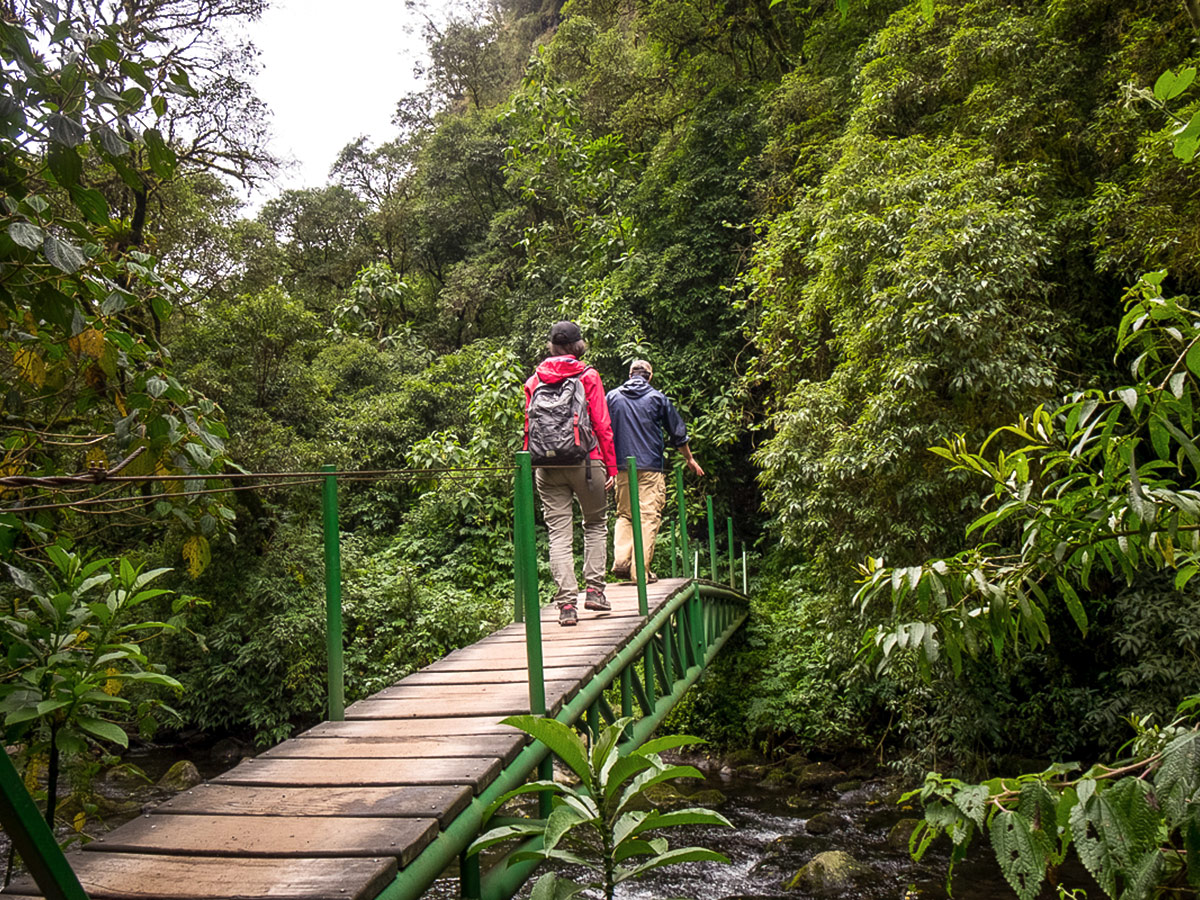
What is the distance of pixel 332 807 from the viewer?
7.02 feet

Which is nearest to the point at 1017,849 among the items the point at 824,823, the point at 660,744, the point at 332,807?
the point at 660,744

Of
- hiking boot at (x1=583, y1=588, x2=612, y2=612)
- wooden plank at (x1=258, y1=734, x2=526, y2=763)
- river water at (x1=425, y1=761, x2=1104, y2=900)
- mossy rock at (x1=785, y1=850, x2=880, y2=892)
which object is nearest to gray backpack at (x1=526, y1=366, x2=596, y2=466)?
hiking boot at (x1=583, y1=588, x2=612, y2=612)

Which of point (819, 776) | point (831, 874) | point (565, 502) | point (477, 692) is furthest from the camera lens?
point (819, 776)

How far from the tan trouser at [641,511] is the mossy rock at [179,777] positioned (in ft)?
20.4

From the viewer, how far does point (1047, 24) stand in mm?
8250

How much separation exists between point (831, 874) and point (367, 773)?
5105mm

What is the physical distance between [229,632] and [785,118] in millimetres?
10701

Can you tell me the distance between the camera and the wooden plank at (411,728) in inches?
109

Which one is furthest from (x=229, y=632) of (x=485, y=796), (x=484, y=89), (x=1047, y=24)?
(x=484, y=89)

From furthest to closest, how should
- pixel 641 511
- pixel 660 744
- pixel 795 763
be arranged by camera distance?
pixel 795 763
pixel 641 511
pixel 660 744

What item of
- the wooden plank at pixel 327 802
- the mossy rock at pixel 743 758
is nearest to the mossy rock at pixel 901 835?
the mossy rock at pixel 743 758

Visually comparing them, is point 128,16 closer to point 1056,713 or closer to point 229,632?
point 229,632

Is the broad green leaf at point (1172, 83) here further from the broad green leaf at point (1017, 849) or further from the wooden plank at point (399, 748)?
the wooden plank at point (399, 748)

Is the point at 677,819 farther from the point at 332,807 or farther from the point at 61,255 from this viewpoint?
→ the point at 61,255
